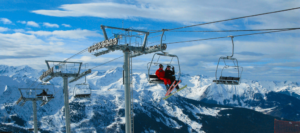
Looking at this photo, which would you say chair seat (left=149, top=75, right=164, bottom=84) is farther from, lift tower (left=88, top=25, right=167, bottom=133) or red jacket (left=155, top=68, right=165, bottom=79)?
lift tower (left=88, top=25, right=167, bottom=133)

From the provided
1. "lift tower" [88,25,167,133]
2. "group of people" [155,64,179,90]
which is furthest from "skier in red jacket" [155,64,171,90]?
"lift tower" [88,25,167,133]

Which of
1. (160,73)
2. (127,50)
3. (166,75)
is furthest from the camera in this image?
(166,75)

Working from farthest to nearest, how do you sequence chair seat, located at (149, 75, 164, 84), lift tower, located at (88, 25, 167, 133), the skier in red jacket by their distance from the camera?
the skier in red jacket, chair seat, located at (149, 75, 164, 84), lift tower, located at (88, 25, 167, 133)

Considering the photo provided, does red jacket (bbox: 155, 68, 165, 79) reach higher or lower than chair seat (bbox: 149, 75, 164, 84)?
higher

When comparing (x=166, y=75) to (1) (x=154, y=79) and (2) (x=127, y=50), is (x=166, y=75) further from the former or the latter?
(2) (x=127, y=50)

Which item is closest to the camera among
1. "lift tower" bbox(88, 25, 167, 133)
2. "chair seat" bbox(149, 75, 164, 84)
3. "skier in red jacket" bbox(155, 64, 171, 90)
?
"lift tower" bbox(88, 25, 167, 133)

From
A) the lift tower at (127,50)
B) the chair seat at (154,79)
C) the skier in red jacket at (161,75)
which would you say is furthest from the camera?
the skier in red jacket at (161,75)

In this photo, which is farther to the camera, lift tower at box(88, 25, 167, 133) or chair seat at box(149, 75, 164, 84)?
chair seat at box(149, 75, 164, 84)

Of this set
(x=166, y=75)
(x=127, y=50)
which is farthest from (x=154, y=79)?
(x=127, y=50)

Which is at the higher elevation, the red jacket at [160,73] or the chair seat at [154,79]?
the red jacket at [160,73]

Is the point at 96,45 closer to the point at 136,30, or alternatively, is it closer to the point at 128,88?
the point at 136,30

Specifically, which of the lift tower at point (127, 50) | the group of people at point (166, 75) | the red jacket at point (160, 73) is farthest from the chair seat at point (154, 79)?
the lift tower at point (127, 50)

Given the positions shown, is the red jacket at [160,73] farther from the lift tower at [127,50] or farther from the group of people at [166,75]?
the lift tower at [127,50]

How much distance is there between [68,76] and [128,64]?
16.1 meters
